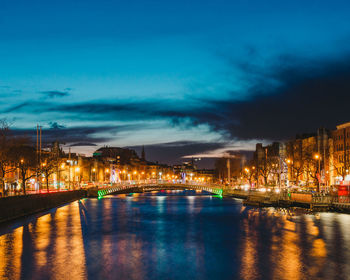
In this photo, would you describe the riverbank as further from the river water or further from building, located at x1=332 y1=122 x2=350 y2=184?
building, located at x1=332 y1=122 x2=350 y2=184

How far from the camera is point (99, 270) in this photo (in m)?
27.0

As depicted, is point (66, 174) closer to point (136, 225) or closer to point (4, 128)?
point (4, 128)

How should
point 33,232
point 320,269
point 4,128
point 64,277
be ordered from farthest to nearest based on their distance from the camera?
point 4,128 < point 33,232 < point 320,269 < point 64,277

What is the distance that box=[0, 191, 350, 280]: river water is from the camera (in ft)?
87.2

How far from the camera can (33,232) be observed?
1713 inches

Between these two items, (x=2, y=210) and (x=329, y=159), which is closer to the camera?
(x=2, y=210)

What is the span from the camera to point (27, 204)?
58.2m

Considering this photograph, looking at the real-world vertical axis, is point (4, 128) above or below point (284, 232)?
above

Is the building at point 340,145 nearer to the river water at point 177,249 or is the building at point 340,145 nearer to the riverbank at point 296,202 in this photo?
the riverbank at point 296,202

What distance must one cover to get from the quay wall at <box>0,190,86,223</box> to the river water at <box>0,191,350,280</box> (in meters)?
1.40

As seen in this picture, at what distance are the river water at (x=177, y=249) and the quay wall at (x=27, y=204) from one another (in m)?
1.40

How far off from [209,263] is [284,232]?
650 inches

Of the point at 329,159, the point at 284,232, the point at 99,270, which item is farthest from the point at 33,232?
the point at 329,159

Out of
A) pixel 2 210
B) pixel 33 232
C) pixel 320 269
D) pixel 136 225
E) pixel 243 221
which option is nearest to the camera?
pixel 320 269
